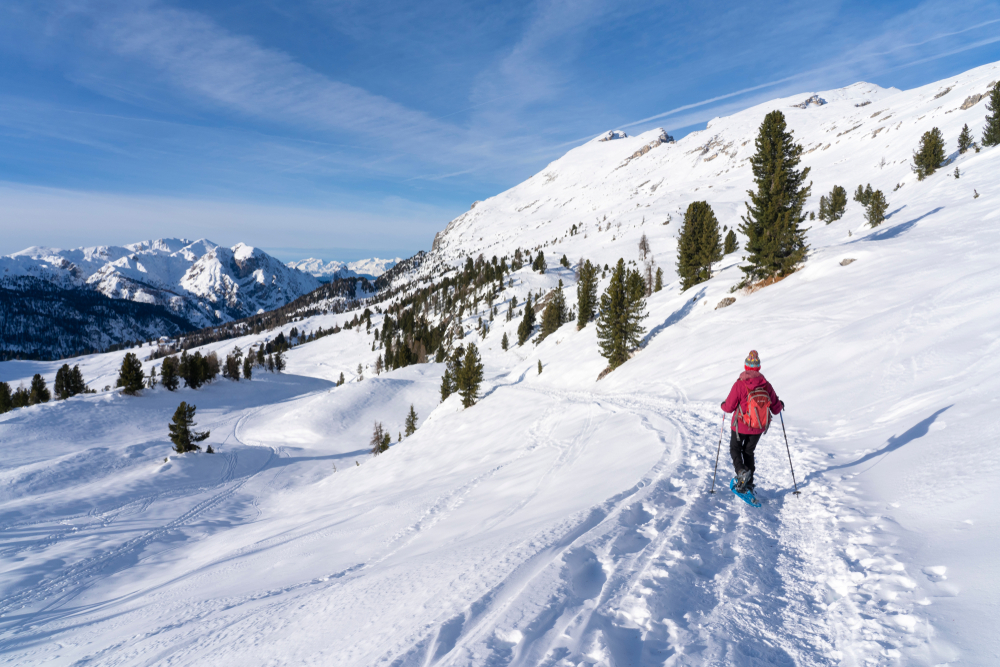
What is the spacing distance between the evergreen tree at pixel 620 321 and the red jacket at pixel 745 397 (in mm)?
27105

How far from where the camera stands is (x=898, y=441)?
8.08 m

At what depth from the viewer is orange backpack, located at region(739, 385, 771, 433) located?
7.00 m

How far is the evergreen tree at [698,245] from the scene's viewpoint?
46.5 metres

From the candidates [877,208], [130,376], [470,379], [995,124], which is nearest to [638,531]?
[470,379]

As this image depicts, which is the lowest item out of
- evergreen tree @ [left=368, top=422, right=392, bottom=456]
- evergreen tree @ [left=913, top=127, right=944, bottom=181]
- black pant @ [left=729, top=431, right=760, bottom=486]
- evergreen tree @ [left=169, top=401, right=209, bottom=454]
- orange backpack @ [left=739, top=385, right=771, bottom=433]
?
evergreen tree @ [left=368, top=422, right=392, bottom=456]

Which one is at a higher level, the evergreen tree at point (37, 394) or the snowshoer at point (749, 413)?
the snowshoer at point (749, 413)

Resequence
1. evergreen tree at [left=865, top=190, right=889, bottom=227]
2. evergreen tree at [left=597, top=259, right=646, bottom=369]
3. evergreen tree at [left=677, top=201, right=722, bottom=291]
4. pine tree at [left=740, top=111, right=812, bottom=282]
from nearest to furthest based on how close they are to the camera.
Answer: pine tree at [left=740, top=111, right=812, bottom=282] → evergreen tree at [left=597, top=259, right=646, bottom=369] → evergreen tree at [left=865, top=190, right=889, bottom=227] → evergreen tree at [left=677, top=201, right=722, bottom=291]

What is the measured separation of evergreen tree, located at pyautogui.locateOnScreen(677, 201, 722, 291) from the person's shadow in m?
42.1

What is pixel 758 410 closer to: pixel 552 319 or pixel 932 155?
pixel 552 319

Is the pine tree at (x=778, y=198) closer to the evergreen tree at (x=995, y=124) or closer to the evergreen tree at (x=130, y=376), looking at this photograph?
the evergreen tree at (x=995, y=124)

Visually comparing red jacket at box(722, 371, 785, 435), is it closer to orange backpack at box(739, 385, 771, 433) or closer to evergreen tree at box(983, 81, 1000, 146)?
orange backpack at box(739, 385, 771, 433)

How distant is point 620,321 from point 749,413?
28.1 m

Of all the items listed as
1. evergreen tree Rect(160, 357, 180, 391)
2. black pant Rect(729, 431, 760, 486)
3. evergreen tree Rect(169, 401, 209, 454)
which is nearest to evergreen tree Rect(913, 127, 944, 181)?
black pant Rect(729, 431, 760, 486)

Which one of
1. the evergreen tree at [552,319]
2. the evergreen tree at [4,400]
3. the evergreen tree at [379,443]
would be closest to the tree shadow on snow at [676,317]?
the evergreen tree at [379,443]
